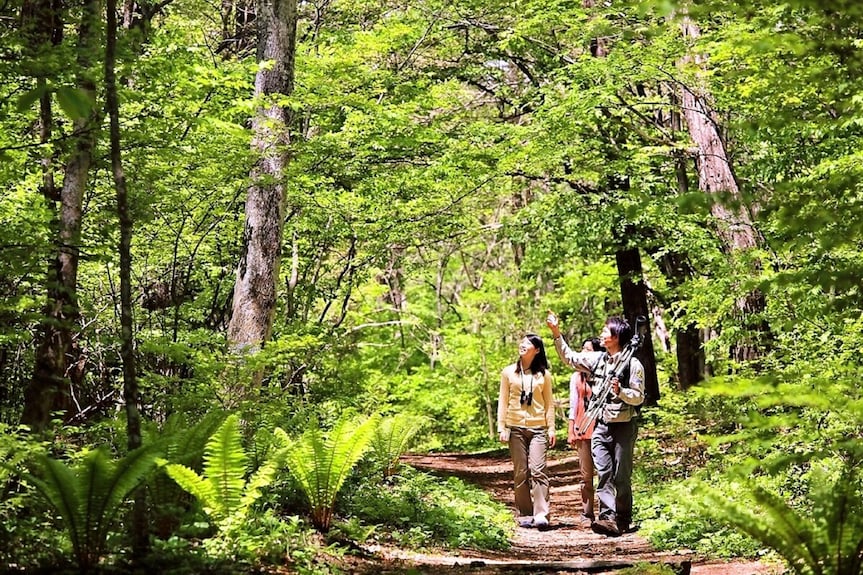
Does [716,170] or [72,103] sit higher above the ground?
[716,170]

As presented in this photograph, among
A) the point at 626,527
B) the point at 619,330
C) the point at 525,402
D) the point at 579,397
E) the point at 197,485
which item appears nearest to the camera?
the point at 197,485

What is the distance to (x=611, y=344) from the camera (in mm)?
7723

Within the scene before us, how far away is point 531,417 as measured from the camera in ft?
27.1

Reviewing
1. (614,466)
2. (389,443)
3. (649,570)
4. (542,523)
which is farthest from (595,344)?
(649,570)

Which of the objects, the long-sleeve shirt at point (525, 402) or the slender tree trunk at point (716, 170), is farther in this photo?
the slender tree trunk at point (716, 170)

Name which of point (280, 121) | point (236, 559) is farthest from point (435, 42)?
point (236, 559)

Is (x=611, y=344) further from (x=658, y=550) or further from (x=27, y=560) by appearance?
(x=27, y=560)

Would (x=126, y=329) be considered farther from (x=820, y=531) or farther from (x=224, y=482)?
(x=820, y=531)

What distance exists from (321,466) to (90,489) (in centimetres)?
209

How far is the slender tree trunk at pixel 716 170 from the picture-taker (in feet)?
35.1

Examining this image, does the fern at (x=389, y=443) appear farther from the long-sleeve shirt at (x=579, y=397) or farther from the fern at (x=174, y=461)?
the fern at (x=174, y=461)

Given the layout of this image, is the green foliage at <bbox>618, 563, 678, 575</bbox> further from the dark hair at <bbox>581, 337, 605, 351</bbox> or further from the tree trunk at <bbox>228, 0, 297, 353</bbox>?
the tree trunk at <bbox>228, 0, 297, 353</bbox>

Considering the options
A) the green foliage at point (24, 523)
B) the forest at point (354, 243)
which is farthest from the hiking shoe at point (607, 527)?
the green foliage at point (24, 523)

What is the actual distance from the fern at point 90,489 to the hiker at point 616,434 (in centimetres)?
460
